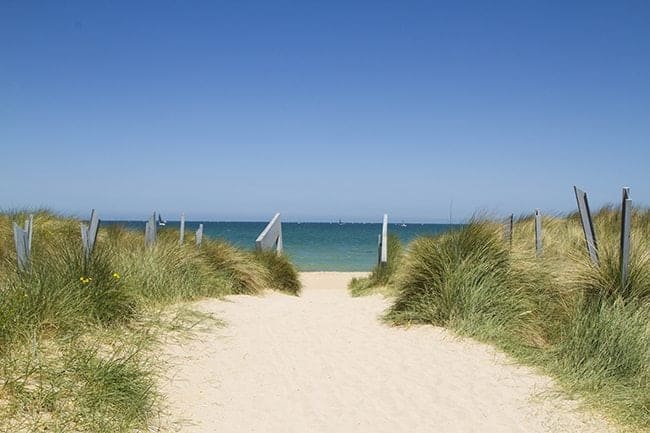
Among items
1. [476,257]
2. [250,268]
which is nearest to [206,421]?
[476,257]

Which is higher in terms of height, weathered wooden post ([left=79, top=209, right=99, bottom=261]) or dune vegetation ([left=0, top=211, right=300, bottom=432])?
weathered wooden post ([left=79, top=209, right=99, bottom=261])

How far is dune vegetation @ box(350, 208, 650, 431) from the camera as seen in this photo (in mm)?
6168

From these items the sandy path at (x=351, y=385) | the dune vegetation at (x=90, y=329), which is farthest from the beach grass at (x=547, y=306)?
the dune vegetation at (x=90, y=329)

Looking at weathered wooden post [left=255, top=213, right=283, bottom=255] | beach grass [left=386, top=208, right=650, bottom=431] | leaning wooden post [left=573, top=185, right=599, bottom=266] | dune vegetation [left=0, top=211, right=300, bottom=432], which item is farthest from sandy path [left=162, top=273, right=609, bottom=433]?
weathered wooden post [left=255, top=213, right=283, bottom=255]

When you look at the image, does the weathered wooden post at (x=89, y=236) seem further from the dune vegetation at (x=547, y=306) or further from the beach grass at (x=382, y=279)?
the beach grass at (x=382, y=279)

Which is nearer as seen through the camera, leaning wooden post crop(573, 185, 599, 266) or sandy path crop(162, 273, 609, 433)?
sandy path crop(162, 273, 609, 433)

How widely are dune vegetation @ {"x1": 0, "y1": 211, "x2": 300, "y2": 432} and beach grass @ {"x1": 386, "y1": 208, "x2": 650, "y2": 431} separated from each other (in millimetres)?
3441

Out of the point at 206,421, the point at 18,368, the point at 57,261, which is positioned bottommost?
the point at 206,421

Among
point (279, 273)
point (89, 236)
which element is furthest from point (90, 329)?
point (279, 273)

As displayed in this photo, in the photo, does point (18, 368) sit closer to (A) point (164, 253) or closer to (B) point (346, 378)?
(B) point (346, 378)

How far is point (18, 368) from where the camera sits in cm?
Answer: 484

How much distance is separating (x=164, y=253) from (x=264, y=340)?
3391mm

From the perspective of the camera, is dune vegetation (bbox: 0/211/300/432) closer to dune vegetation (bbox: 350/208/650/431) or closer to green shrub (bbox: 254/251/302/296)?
green shrub (bbox: 254/251/302/296)

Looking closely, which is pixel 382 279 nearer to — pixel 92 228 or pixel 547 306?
pixel 547 306
